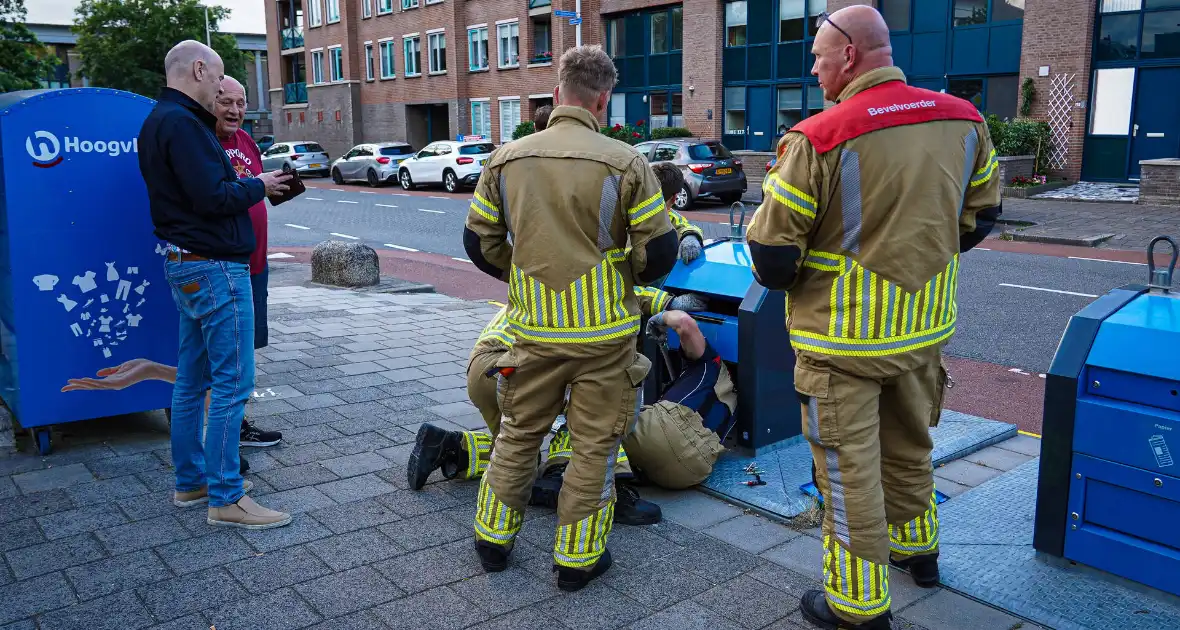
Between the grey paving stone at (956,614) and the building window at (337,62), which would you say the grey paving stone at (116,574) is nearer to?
the grey paving stone at (956,614)

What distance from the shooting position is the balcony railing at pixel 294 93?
4988 centimetres

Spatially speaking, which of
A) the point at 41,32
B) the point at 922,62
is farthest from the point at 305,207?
the point at 41,32

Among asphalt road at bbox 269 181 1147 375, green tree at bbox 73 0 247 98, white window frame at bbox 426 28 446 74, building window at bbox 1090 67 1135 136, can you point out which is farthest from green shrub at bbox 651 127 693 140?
green tree at bbox 73 0 247 98

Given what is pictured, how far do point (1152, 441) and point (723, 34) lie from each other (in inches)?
1081

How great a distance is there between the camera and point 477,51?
126 ft

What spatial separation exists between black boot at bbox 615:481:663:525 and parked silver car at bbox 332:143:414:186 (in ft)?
92.2

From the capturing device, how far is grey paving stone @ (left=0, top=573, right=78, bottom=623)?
3.27m

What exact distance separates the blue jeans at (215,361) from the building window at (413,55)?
39.0 metres

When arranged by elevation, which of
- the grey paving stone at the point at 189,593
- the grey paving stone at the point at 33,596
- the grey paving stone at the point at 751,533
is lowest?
the grey paving stone at the point at 751,533

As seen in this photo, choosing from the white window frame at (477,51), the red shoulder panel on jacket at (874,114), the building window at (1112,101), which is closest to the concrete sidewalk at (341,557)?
the red shoulder panel on jacket at (874,114)

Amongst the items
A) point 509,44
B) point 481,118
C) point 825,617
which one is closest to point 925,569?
point 825,617

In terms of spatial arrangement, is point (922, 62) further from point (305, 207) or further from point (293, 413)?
point (293, 413)

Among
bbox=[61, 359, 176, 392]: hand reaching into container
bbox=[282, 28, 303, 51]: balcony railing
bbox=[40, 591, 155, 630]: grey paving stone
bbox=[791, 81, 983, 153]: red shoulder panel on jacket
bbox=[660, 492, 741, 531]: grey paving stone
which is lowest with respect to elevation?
bbox=[660, 492, 741, 531]: grey paving stone

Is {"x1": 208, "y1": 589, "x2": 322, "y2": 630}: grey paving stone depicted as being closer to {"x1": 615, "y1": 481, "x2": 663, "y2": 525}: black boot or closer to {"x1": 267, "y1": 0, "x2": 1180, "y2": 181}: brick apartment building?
{"x1": 615, "y1": 481, "x2": 663, "y2": 525}: black boot
